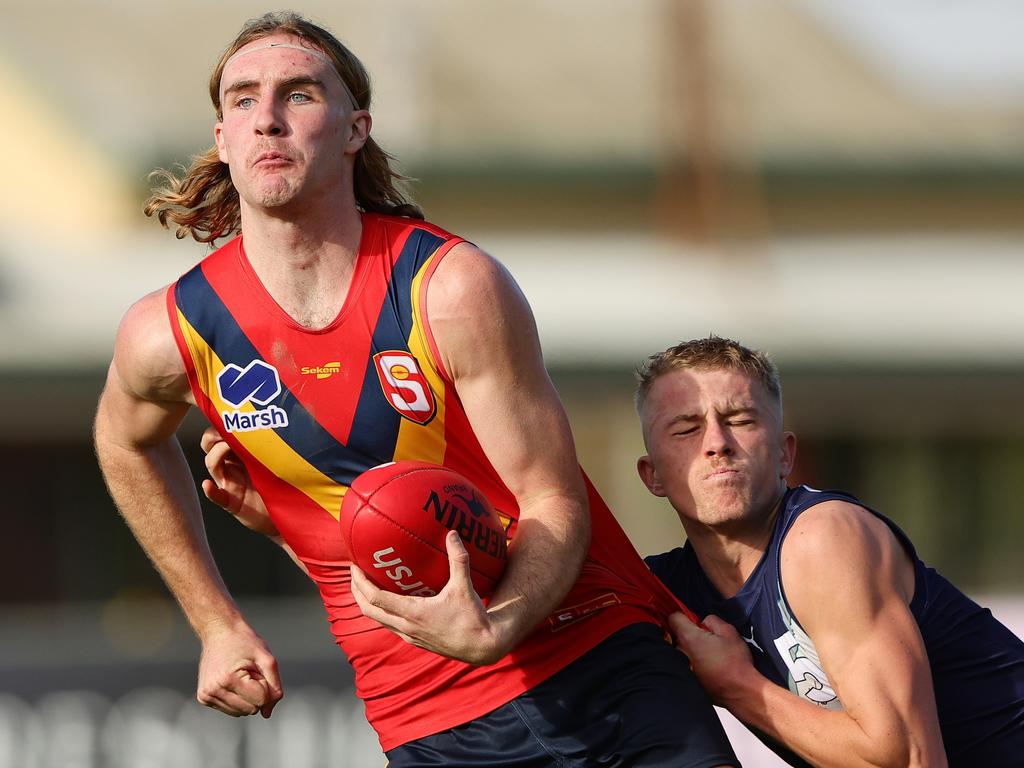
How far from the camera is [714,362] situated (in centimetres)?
467

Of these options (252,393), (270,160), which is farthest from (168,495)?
(270,160)

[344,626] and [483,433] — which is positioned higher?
[483,433]

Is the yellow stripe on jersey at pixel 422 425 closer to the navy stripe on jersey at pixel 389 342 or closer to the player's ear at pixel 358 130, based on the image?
the navy stripe on jersey at pixel 389 342

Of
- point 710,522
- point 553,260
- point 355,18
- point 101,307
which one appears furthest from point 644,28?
point 710,522

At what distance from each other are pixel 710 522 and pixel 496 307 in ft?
3.31

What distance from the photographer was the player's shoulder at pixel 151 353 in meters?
4.31

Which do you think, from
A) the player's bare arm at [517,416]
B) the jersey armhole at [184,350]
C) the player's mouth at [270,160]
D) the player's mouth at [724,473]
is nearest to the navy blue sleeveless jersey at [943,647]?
the player's mouth at [724,473]

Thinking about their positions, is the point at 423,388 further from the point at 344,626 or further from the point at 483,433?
the point at 344,626

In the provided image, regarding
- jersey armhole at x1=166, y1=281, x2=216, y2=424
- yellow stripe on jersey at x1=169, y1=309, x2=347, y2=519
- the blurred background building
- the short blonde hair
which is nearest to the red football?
yellow stripe on jersey at x1=169, y1=309, x2=347, y2=519

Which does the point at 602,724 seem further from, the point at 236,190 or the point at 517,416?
the point at 236,190

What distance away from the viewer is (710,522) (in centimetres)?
454

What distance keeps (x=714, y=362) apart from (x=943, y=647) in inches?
42.2

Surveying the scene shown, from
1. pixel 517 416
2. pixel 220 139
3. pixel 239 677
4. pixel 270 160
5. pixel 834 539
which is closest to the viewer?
pixel 517 416

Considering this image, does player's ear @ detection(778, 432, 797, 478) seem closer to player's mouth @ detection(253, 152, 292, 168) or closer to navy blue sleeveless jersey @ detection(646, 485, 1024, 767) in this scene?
navy blue sleeveless jersey @ detection(646, 485, 1024, 767)
